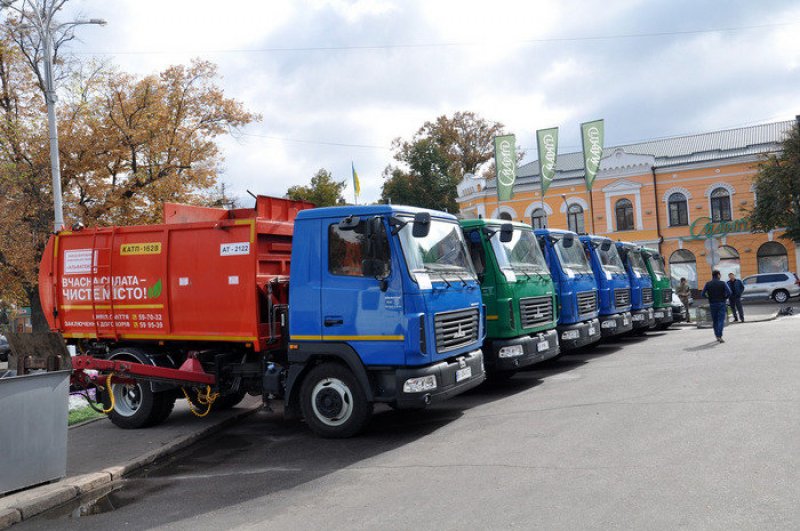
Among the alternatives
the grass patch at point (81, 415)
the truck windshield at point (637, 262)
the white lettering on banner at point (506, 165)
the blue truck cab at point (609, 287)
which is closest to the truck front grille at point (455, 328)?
the grass patch at point (81, 415)

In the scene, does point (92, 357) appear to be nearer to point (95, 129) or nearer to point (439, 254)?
point (439, 254)

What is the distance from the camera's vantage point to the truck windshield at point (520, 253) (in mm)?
10539

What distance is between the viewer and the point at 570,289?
12594mm

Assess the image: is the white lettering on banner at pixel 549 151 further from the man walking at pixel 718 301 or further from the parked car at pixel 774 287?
the man walking at pixel 718 301

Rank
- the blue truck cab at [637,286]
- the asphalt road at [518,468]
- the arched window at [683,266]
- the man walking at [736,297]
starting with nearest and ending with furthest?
the asphalt road at [518,468], the blue truck cab at [637,286], the man walking at [736,297], the arched window at [683,266]

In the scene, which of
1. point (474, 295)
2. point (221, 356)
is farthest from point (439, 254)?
point (221, 356)

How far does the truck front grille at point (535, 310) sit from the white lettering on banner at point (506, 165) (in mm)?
18671

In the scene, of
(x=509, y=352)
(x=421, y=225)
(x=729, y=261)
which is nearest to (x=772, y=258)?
(x=729, y=261)

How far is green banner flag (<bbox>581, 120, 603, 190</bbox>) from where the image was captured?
103 feet

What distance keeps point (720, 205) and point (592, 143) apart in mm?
15228

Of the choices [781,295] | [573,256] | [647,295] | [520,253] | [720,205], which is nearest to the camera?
[520,253]

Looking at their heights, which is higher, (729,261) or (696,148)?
(696,148)

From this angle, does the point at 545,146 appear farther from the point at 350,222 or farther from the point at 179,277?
the point at 350,222

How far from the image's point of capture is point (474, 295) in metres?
8.81
